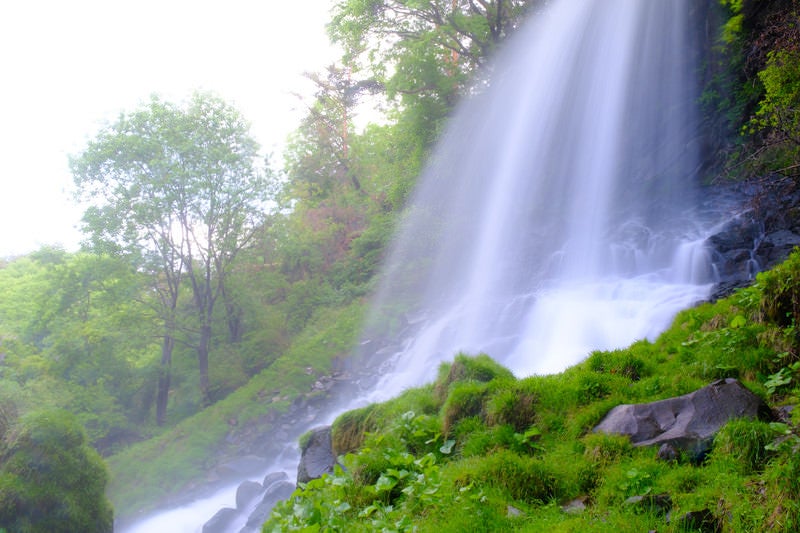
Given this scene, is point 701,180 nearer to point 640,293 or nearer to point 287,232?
point 640,293

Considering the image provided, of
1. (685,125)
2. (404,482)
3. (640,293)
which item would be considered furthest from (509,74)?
(404,482)

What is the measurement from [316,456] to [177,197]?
12.7 metres

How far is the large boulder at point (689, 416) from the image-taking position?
353 centimetres

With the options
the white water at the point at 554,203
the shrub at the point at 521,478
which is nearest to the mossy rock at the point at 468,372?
the shrub at the point at 521,478

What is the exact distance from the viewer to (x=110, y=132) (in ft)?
54.5

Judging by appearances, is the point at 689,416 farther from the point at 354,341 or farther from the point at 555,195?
the point at 555,195

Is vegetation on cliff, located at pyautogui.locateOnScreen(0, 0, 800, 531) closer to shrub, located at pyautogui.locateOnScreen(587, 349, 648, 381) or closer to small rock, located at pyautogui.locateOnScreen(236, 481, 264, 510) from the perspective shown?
shrub, located at pyautogui.locateOnScreen(587, 349, 648, 381)

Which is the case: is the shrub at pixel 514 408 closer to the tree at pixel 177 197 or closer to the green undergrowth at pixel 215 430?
the green undergrowth at pixel 215 430

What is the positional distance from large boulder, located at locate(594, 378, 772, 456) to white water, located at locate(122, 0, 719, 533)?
8.05m

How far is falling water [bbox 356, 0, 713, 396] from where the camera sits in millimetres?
14242

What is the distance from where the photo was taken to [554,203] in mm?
19672

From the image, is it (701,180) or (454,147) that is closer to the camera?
(701,180)

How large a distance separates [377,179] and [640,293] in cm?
1522

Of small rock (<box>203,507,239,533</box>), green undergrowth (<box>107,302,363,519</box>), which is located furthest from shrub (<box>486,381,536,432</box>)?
green undergrowth (<box>107,302,363,519</box>)
